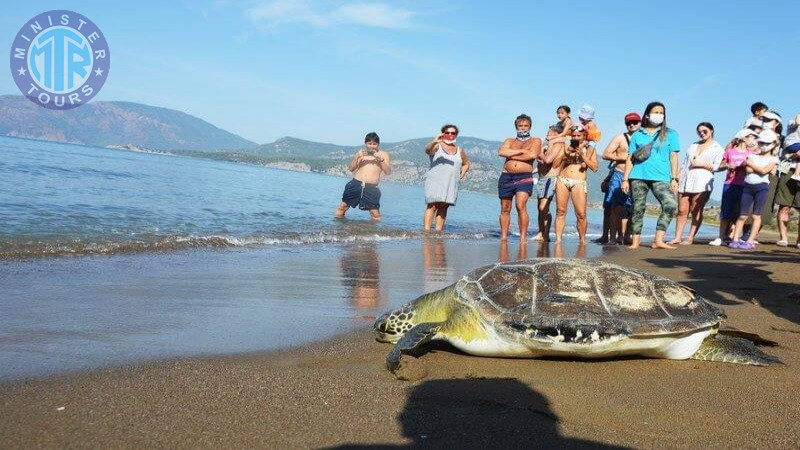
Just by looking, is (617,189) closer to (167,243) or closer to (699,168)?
(699,168)

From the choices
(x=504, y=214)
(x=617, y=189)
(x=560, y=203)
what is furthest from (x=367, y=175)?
(x=617, y=189)

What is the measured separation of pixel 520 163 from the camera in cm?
1055

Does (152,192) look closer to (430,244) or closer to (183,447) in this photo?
(430,244)

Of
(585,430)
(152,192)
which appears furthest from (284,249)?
(152,192)

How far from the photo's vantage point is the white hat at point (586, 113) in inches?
416

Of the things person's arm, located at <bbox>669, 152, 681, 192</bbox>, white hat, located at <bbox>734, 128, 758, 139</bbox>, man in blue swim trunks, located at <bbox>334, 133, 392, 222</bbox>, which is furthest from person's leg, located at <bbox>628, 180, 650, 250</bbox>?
man in blue swim trunks, located at <bbox>334, 133, 392, 222</bbox>

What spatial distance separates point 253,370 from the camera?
306cm

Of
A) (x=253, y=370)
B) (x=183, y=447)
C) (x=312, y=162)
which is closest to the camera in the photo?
(x=183, y=447)

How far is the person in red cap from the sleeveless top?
3345 millimetres

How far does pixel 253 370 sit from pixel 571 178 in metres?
8.45

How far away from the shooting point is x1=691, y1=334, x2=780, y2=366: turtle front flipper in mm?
3297

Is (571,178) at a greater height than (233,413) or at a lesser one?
greater

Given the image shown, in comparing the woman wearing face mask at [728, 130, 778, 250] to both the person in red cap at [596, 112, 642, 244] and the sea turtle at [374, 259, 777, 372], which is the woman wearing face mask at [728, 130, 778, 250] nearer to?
the person in red cap at [596, 112, 642, 244]

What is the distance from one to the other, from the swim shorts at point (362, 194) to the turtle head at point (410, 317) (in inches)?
425
